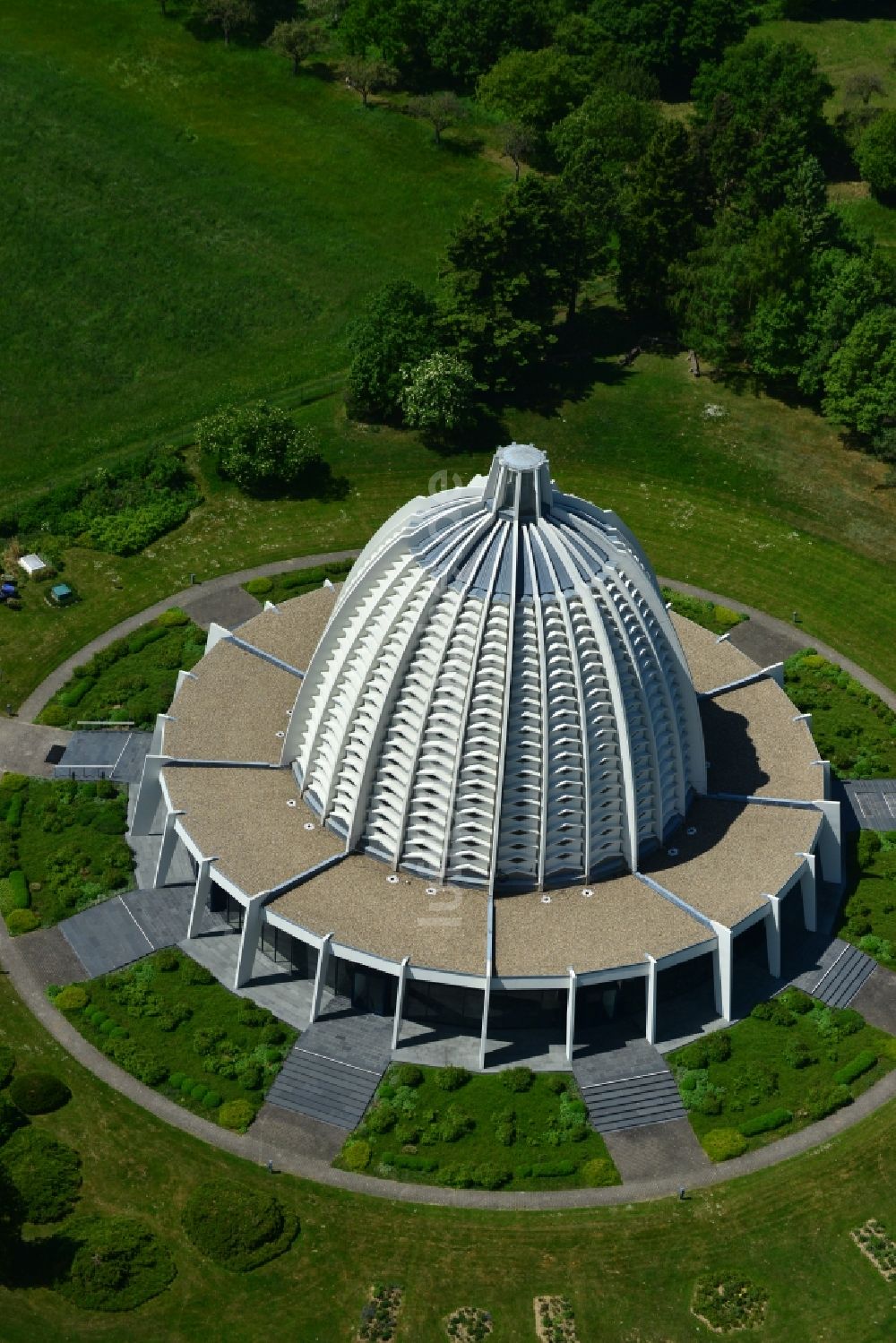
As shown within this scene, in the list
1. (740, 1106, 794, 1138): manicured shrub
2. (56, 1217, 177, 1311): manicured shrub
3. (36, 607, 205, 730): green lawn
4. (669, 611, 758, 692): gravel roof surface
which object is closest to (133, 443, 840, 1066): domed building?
(740, 1106, 794, 1138): manicured shrub

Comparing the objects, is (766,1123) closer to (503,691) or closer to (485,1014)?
(485,1014)

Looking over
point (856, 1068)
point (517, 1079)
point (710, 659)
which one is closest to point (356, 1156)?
point (517, 1079)

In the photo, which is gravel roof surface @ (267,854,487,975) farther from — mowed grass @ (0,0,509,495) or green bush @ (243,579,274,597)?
mowed grass @ (0,0,509,495)

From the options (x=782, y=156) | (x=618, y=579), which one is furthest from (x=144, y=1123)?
(x=782, y=156)

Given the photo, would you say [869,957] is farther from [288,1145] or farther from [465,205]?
[465,205]

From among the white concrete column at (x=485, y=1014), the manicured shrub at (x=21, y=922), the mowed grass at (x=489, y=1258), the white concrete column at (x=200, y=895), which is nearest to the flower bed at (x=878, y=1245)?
the mowed grass at (x=489, y=1258)

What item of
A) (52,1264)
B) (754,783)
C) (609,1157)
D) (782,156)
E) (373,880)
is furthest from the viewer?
(782,156)
